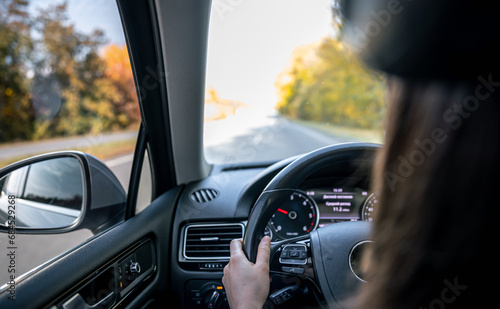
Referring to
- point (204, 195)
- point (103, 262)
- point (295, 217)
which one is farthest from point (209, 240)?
point (103, 262)

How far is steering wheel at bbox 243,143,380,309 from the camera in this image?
1.73 meters

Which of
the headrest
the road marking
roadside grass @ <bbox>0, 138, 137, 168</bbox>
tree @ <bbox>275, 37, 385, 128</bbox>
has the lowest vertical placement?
the road marking

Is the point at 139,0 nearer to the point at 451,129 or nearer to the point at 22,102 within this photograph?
the point at 22,102

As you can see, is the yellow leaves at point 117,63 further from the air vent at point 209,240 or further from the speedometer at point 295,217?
the speedometer at point 295,217

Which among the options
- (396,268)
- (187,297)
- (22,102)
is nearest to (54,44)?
(22,102)

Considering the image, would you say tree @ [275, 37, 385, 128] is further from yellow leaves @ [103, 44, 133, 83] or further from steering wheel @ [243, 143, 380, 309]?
yellow leaves @ [103, 44, 133, 83]

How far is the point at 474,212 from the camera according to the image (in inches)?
32.9

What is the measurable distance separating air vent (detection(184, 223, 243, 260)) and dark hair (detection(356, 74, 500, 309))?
1.59 m

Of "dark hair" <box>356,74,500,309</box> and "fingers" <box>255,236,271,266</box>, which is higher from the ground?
"dark hair" <box>356,74,500,309</box>

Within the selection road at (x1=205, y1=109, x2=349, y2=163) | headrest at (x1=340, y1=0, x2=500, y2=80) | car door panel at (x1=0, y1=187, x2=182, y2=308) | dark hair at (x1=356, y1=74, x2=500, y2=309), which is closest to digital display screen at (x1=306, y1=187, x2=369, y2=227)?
road at (x1=205, y1=109, x2=349, y2=163)

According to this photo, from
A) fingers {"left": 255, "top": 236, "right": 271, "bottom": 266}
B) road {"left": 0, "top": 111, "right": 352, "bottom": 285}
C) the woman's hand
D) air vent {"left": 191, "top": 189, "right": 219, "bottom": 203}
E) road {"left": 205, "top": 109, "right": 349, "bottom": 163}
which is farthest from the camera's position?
road {"left": 205, "top": 109, "right": 349, "bottom": 163}

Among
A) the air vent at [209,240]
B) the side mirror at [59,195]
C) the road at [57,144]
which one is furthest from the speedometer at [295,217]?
the road at [57,144]

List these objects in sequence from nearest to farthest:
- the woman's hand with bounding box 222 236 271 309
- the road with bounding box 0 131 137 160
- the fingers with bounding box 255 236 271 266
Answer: the woman's hand with bounding box 222 236 271 309 < the fingers with bounding box 255 236 271 266 < the road with bounding box 0 131 137 160

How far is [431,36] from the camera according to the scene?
780 mm
